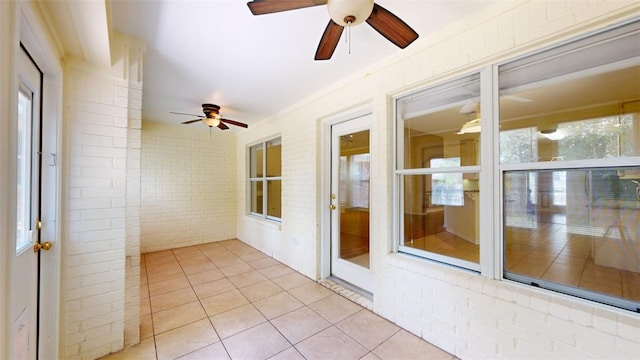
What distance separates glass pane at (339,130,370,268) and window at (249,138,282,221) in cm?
142

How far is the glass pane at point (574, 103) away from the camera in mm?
1280

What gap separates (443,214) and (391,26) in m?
1.59

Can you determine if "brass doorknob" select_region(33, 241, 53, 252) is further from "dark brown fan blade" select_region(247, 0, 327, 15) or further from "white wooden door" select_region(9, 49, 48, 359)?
"dark brown fan blade" select_region(247, 0, 327, 15)

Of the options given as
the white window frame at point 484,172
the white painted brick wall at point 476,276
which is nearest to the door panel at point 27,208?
the white painted brick wall at point 476,276

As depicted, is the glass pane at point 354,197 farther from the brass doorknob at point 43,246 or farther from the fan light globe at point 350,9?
the brass doorknob at point 43,246

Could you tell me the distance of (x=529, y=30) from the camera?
1.46 meters

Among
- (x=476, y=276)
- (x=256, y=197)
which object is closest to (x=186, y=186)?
(x=256, y=197)

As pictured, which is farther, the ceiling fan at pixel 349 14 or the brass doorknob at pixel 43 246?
the brass doorknob at pixel 43 246

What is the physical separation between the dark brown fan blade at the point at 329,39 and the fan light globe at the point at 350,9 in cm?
11

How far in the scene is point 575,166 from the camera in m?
1.38

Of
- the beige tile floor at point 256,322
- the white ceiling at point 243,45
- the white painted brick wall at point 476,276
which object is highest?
the white ceiling at point 243,45

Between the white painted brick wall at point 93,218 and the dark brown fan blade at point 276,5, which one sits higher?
the dark brown fan blade at point 276,5

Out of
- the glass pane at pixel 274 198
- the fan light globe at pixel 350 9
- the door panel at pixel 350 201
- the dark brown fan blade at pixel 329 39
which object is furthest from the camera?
the glass pane at pixel 274 198

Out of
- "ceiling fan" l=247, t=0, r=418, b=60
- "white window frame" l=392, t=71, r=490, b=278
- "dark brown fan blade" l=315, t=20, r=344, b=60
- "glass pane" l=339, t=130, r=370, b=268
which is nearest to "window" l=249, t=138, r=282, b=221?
"glass pane" l=339, t=130, r=370, b=268
